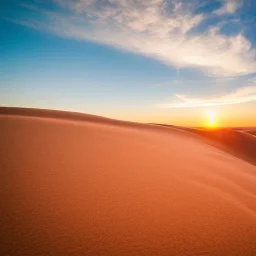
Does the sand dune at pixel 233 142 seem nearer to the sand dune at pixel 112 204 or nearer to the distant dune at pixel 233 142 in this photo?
the distant dune at pixel 233 142

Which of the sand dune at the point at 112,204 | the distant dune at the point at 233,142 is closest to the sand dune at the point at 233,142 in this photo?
the distant dune at the point at 233,142

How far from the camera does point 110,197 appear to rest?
5.65 ft

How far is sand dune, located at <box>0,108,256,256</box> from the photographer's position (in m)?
1.21

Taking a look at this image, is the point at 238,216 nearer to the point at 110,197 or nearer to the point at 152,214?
the point at 152,214

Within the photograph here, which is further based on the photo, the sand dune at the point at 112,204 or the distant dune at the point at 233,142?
the distant dune at the point at 233,142

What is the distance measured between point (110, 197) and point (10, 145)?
157cm

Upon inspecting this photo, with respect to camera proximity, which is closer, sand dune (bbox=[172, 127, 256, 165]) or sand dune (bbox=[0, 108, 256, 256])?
sand dune (bbox=[0, 108, 256, 256])

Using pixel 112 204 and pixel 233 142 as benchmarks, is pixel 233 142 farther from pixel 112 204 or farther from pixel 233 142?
pixel 112 204

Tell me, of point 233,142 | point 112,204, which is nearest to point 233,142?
point 233,142

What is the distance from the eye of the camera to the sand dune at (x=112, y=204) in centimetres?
121

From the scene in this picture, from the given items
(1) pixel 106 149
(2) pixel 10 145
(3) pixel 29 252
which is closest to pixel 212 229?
(3) pixel 29 252

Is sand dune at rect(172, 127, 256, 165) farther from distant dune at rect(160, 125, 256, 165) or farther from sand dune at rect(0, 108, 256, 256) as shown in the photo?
sand dune at rect(0, 108, 256, 256)

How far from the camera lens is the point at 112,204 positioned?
1.62m

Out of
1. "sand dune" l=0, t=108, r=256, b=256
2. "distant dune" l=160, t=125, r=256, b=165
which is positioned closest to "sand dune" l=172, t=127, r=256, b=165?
"distant dune" l=160, t=125, r=256, b=165
